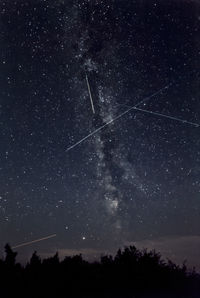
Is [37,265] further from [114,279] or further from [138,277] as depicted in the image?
[138,277]

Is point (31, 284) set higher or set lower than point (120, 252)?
lower

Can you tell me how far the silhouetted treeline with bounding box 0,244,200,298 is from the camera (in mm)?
20703

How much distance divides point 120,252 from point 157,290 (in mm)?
4497

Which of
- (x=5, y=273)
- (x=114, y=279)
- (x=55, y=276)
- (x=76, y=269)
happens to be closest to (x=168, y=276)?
(x=114, y=279)

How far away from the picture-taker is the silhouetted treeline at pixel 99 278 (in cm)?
2070

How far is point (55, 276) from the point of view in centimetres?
2181

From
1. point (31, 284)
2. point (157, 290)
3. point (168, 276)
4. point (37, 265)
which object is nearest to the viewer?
point (31, 284)

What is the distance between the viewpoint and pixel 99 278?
23.5 metres

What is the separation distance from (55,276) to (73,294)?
4.59ft

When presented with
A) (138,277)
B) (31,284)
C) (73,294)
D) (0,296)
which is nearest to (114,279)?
(138,277)

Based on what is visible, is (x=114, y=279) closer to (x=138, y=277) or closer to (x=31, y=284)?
(x=138, y=277)

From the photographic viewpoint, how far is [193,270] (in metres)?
30.3

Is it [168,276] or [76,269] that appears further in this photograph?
[168,276]

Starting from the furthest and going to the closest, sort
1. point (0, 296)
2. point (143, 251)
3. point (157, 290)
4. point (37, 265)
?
1. point (143, 251)
2. point (157, 290)
3. point (37, 265)
4. point (0, 296)
